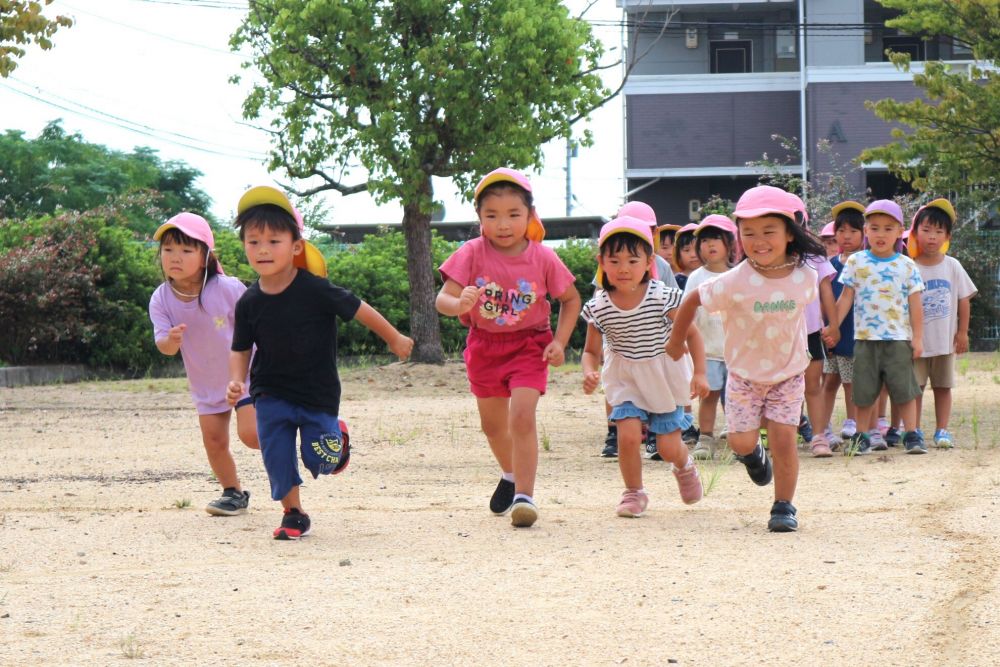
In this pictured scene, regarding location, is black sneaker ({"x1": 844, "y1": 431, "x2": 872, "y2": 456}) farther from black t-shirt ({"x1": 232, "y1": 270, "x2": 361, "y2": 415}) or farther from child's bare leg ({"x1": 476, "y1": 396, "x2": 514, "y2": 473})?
black t-shirt ({"x1": 232, "y1": 270, "x2": 361, "y2": 415})

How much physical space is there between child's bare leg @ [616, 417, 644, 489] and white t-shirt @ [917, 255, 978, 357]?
376 cm

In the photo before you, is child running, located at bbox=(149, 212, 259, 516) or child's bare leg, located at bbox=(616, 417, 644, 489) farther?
child running, located at bbox=(149, 212, 259, 516)

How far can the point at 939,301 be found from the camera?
954 cm

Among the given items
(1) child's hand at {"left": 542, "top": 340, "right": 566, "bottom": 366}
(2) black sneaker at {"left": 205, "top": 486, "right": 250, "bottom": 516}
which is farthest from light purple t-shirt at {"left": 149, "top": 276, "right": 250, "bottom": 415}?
(1) child's hand at {"left": 542, "top": 340, "right": 566, "bottom": 366}

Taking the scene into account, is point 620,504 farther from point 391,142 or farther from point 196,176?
point 196,176

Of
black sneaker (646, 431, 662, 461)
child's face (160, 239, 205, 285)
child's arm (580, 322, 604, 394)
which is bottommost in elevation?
black sneaker (646, 431, 662, 461)

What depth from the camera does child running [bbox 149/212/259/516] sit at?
6789mm

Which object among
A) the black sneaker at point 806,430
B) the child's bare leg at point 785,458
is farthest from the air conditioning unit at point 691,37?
the child's bare leg at point 785,458

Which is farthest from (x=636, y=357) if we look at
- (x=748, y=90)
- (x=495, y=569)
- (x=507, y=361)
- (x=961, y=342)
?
(x=748, y=90)

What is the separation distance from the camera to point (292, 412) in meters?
6.13

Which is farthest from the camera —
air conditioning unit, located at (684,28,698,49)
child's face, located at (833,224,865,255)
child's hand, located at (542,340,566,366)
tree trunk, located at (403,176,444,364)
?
air conditioning unit, located at (684,28,698,49)

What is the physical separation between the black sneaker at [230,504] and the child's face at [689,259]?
4.50m

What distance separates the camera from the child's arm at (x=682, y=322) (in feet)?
19.9

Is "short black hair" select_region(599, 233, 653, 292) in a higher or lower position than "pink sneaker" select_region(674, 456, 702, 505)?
higher
